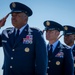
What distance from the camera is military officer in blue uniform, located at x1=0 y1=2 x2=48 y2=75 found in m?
5.54

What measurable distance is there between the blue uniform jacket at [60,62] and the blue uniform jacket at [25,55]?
1810 millimetres

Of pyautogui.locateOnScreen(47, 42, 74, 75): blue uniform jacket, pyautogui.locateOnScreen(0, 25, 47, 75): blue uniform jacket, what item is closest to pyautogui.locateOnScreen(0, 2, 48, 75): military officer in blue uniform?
pyautogui.locateOnScreen(0, 25, 47, 75): blue uniform jacket

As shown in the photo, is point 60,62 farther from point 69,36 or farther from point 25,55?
point 25,55

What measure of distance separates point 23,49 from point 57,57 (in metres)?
2.05

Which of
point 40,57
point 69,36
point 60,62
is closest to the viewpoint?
point 40,57

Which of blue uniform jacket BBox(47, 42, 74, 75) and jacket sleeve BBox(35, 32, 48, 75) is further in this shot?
blue uniform jacket BBox(47, 42, 74, 75)

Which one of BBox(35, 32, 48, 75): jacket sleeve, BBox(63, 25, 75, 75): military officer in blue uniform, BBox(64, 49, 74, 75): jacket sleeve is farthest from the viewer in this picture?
BBox(63, 25, 75, 75): military officer in blue uniform

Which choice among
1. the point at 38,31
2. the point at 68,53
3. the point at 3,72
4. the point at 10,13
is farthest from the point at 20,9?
the point at 68,53

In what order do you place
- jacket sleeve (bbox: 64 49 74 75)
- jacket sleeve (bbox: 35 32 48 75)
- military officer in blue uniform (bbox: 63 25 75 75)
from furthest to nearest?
military officer in blue uniform (bbox: 63 25 75 75)
jacket sleeve (bbox: 64 49 74 75)
jacket sleeve (bbox: 35 32 48 75)

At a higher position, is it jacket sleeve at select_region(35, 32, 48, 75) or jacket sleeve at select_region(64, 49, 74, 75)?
jacket sleeve at select_region(35, 32, 48, 75)

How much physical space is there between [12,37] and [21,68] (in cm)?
73

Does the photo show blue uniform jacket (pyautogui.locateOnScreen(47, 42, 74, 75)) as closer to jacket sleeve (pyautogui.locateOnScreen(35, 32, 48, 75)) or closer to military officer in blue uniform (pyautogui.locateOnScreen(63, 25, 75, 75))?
military officer in blue uniform (pyautogui.locateOnScreen(63, 25, 75, 75))

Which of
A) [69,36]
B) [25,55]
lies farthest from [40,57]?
[69,36]

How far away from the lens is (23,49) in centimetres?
562
